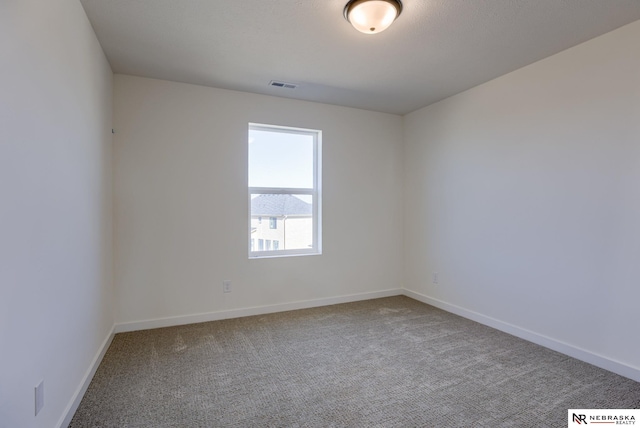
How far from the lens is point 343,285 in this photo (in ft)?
13.8

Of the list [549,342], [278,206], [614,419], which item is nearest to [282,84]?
[278,206]

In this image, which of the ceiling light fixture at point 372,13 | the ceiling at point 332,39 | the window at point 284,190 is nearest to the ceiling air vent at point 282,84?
the ceiling at point 332,39

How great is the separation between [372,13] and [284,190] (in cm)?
230

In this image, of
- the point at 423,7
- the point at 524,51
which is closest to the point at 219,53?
the point at 423,7

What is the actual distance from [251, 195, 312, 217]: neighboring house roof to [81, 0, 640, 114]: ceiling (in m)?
1.24

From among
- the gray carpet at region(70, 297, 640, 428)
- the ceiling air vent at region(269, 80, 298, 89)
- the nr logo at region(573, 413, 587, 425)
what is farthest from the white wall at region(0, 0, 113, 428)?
the nr logo at region(573, 413, 587, 425)

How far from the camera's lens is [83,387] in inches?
81.4

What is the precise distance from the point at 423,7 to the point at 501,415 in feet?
8.27

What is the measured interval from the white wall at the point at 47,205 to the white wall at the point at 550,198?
3493 millimetres

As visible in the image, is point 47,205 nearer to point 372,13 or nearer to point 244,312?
point 372,13

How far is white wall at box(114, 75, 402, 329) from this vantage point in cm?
320

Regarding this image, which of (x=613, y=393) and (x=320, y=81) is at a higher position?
(x=320, y=81)

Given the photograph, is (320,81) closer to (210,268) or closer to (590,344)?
(210,268)

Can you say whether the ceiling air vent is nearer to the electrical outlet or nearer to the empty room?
the empty room
